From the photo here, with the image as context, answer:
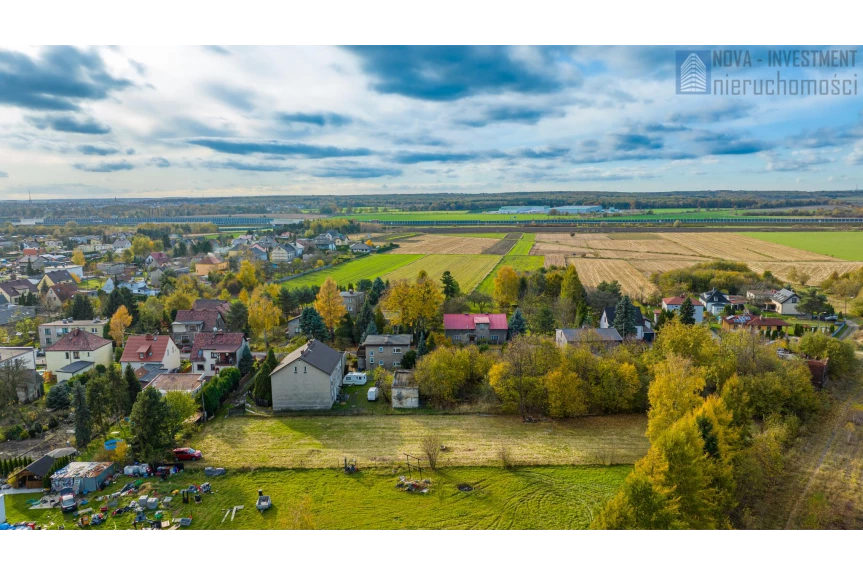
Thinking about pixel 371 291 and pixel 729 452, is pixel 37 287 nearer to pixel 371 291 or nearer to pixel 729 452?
pixel 371 291

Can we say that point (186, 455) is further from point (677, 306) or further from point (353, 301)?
point (677, 306)

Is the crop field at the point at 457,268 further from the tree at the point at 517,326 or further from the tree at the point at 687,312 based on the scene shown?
the tree at the point at 687,312

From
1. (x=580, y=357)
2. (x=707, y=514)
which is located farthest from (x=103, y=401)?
(x=707, y=514)

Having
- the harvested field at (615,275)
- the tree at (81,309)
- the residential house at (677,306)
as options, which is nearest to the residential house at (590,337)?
the residential house at (677,306)

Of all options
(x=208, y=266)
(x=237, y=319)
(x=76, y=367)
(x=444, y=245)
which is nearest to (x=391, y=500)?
(x=76, y=367)

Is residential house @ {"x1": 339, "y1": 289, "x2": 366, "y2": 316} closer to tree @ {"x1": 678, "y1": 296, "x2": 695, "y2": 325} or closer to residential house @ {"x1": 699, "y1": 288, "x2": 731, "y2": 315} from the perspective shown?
tree @ {"x1": 678, "y1": 296, "x2": 695, "y2": 325}
